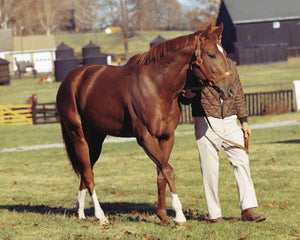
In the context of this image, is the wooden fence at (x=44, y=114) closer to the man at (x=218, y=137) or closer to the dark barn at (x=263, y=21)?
the man at (x=218, y=137)

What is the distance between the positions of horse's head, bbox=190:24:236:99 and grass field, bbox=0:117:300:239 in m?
1.76

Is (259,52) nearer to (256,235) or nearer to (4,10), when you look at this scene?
(4,10)

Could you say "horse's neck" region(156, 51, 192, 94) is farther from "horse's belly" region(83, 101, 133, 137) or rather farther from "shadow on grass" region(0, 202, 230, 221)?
"shadow on grass" region(0, 202, 230, 221)

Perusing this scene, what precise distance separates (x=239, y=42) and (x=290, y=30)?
7.31 meters

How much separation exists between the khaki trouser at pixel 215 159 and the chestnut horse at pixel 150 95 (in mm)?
433

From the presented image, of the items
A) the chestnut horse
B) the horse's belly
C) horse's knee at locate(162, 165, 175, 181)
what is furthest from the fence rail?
horse's knee at locate(162, 165, 175, 181)

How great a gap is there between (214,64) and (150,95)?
38.1 inches

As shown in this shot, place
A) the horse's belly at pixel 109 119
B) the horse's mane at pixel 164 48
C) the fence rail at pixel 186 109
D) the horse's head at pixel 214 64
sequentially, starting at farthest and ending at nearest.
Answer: the fence rail at pixel 186 109
the horse's belly at pixel 109 119
the horse's mane at pixel 164 48
the horse's head at pixel 214 64

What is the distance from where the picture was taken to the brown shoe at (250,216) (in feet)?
24.8

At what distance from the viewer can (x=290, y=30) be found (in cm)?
6844

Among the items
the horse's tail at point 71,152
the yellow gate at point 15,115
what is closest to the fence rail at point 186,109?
the yellow gate at point 15,115

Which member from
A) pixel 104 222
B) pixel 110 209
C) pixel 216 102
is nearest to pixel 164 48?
pixel 216 102

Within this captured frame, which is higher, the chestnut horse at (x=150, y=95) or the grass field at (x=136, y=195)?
the chestnut horse at (x=150, y=95)

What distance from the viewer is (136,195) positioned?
11055 millimetres
